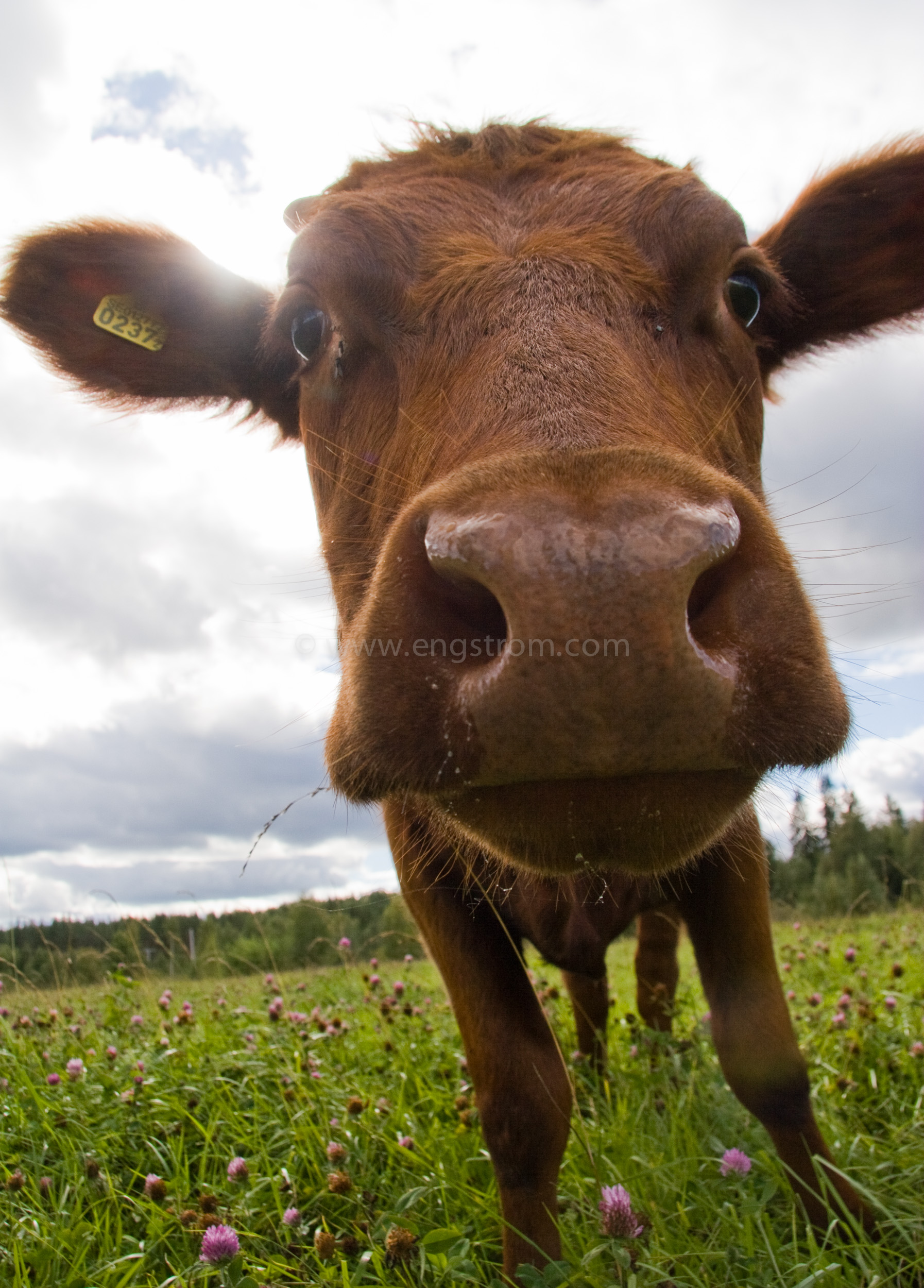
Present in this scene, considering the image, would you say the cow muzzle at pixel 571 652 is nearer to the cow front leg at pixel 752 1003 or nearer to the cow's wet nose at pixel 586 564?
the cow's wet nose at pixel 586 564

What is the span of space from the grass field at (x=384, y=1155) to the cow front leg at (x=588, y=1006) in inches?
7.2

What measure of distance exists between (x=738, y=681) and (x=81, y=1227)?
2.24 meters

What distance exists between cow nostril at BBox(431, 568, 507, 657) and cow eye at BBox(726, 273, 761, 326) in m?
1.68

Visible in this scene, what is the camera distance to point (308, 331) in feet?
8.84

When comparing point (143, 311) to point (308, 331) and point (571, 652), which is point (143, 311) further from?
point (571, 652)

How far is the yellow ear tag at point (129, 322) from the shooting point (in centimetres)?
346

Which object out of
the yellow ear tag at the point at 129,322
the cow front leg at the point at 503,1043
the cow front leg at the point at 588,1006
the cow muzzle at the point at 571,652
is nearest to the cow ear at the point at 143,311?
the yellow ear tag at the point at 129,322

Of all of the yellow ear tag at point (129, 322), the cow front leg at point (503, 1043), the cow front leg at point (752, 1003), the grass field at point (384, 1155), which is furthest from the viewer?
the yellow ear tag at point (129, 322)

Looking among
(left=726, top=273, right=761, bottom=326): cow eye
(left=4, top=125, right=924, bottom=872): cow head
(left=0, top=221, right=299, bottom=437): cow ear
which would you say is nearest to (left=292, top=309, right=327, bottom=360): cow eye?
(left=4, top=125, right=924, bottom=872): cow head

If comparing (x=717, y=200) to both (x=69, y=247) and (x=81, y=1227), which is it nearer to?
(x=69, y=247)

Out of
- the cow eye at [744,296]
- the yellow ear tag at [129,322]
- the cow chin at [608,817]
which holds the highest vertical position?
the yellow ear tag at [129,322]

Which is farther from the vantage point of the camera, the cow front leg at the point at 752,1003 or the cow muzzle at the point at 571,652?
the cow front leg at the point at 752,1003

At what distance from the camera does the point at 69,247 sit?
11.2 feet

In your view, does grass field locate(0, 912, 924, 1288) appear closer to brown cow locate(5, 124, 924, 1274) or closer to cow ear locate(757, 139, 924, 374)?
brown cow locate(5, 124, 924, 1274)
